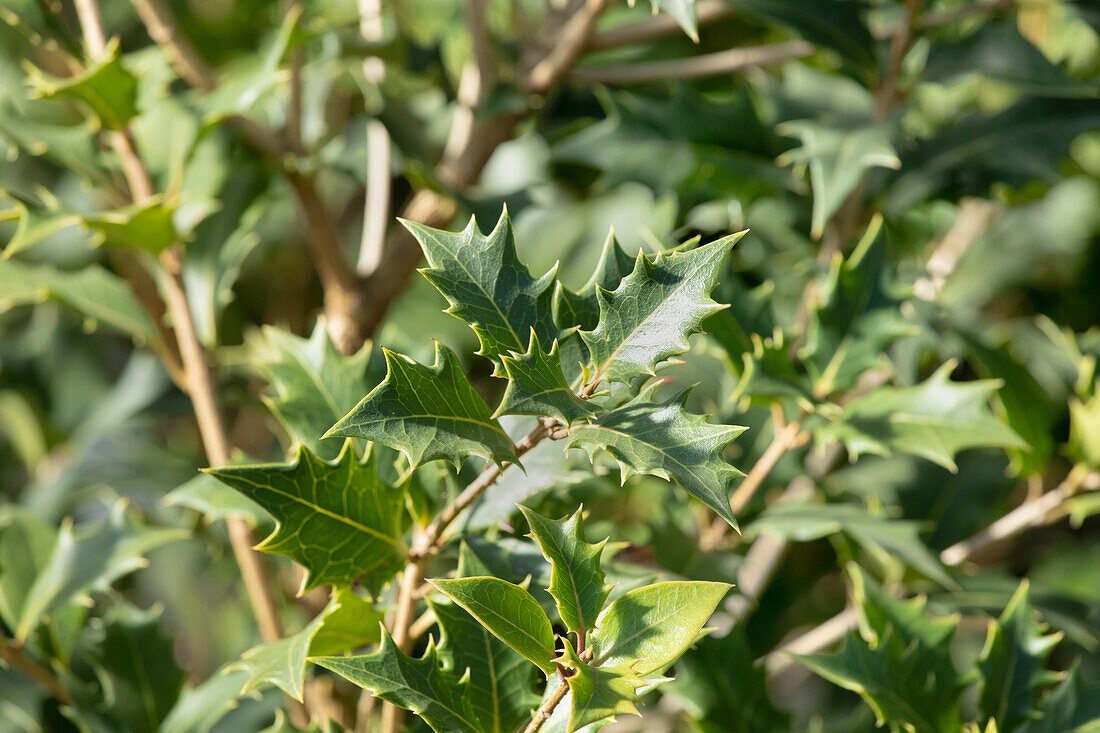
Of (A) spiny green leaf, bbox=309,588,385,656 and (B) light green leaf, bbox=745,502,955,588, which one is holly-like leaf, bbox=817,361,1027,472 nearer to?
(B) light green leaf, bbox=745,502,955,588

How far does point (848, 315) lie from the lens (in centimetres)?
69

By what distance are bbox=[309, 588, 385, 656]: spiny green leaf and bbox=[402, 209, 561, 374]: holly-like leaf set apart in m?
0.17

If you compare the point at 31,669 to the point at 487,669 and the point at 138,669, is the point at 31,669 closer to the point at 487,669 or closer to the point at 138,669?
the point at 138,669

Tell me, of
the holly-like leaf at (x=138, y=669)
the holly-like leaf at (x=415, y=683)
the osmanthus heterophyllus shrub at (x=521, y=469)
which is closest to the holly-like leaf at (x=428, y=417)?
the osmanthus heterophyllus shrub at (x=521, y=469)

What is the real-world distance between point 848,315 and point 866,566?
420 millimetres

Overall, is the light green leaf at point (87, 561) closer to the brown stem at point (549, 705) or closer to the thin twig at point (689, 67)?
the brown stem at point (549, 705)

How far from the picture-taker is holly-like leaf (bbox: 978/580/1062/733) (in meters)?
0.61

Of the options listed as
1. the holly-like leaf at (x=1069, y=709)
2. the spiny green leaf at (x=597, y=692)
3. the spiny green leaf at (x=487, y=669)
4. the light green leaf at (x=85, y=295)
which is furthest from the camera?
the light green leaf at (x=85, y=295)

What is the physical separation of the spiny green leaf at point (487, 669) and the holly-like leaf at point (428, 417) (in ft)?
0.41

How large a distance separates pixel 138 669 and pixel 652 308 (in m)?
0.52

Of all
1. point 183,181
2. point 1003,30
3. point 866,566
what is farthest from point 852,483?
point 183,181

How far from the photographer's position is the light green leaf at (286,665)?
0.47 metres

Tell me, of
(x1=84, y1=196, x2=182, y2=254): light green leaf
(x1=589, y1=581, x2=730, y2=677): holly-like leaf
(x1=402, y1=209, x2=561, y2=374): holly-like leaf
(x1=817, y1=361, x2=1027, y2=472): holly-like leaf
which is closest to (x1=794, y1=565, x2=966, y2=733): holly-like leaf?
(x1=817, y1=361, x2=1027, y2=472): holly-like leaf

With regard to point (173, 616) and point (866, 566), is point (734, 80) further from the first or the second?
point (173, 616)
